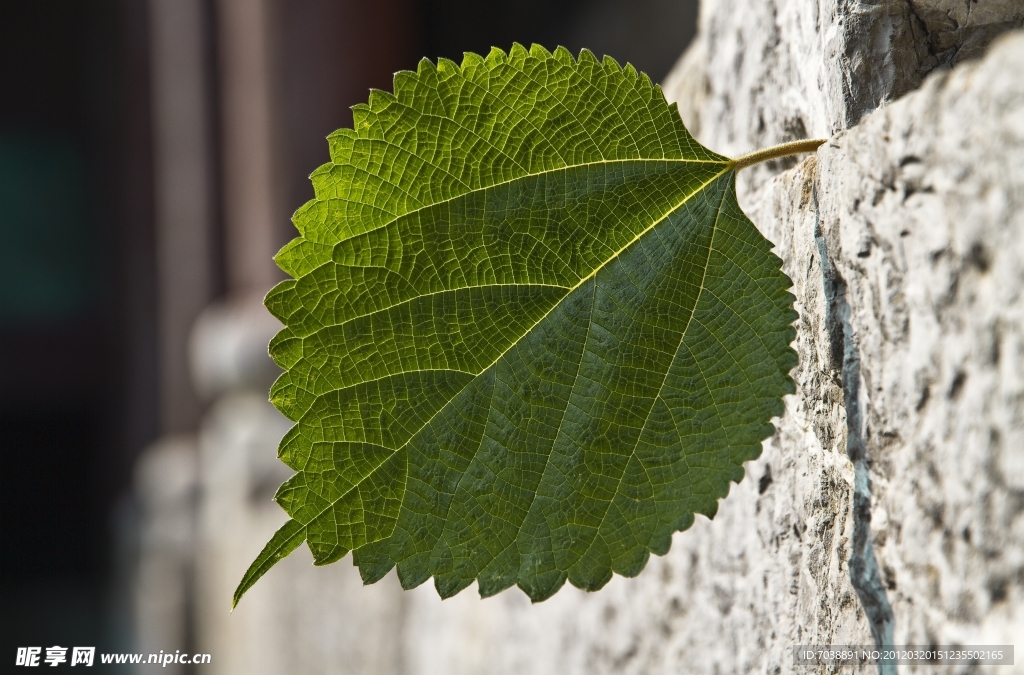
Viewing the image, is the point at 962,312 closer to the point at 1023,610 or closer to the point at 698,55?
the point at 1023,610

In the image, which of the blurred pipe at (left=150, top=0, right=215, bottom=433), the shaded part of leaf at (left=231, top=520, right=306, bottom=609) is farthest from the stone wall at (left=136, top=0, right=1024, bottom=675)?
the blurred pipe at (left=150, top=0, right=215, bottom=433)

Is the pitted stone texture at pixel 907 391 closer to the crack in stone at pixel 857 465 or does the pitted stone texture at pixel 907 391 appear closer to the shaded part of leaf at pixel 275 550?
the crack in stone at pixel 857 465

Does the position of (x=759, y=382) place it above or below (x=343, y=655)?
above

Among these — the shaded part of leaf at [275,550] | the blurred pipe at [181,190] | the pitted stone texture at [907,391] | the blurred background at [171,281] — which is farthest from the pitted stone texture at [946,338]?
the blurred pipe at [181,190]

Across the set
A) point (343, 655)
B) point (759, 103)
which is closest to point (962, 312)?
point (759, 103)

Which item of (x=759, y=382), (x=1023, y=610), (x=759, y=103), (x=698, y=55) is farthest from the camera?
(x=698, y=55)

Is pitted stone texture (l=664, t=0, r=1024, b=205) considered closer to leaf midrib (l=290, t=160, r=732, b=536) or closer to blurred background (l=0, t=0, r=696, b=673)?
leaf midrib (l=290, t=160, r=732, b=536)

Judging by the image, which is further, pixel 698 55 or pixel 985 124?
pixel 698 55
